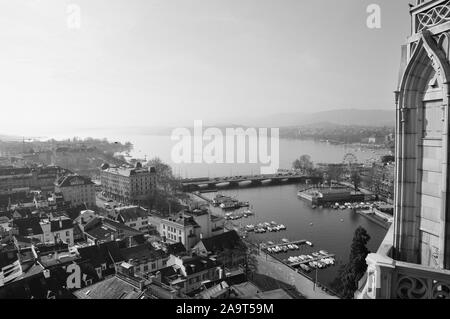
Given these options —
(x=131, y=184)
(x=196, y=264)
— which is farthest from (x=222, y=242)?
(x=131, y=184)

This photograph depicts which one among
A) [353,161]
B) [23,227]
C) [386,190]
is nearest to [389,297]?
[23,227]

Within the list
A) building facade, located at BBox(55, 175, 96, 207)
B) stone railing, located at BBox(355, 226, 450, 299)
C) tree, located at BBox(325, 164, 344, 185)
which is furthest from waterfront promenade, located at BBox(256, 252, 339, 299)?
tree, located at BBox(325, 164, 344, 185)

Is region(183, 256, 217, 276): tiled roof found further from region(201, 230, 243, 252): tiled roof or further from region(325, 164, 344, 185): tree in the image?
region(325, 164, 344, 185): tree

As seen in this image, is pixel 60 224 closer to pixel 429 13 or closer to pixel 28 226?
pixel 28 226

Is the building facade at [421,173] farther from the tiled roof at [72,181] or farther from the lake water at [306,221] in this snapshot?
the tiled roof at [72,181]

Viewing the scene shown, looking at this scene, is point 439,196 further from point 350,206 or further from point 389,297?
point 350,206

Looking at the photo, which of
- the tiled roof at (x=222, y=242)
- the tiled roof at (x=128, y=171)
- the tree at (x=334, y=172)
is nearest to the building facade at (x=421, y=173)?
the tiled roof at (x=222, y=242)
